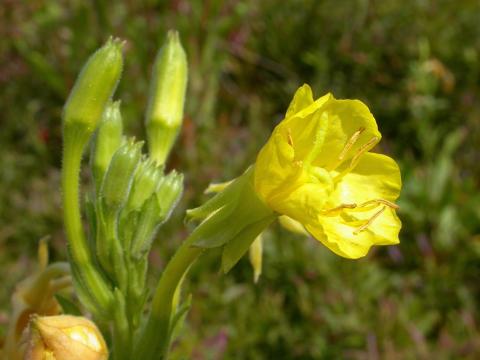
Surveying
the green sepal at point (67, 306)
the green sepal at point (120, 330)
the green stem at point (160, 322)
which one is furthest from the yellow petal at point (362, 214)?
the green sepal at point (67, 306)

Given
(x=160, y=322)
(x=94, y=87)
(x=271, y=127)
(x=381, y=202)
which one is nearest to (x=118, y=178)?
(x=94, y=87)

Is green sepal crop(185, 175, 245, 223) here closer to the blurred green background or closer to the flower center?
the flower center

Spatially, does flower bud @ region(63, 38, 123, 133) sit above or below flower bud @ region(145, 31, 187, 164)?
above

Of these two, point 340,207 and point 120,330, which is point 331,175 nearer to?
point 340,207

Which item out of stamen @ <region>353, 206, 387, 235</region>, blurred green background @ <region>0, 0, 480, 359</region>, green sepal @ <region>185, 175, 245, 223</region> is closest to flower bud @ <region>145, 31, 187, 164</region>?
green sepal @ <region>185, 175, 245, 223</region>

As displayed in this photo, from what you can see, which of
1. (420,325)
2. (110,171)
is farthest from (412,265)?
(110,171)
